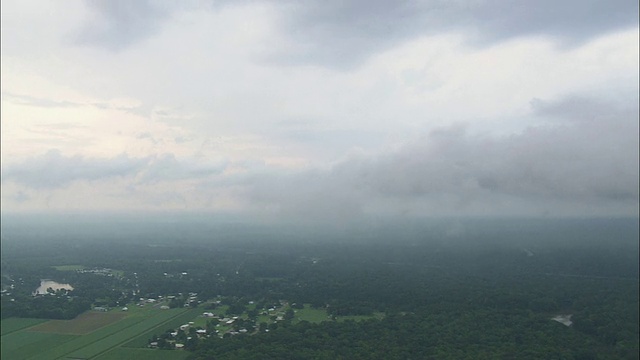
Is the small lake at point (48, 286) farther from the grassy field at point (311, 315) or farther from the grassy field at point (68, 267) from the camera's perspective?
the grassy field at point (311, 315)

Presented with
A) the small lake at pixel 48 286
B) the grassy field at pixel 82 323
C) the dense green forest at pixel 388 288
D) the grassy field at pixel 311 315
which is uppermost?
the dense green forest at pixel 388 288

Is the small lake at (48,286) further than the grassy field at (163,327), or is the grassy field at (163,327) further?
the small lake at (48,286)

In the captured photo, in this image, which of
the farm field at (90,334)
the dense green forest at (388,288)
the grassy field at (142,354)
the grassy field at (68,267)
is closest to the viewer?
the grassy field at (142,354)

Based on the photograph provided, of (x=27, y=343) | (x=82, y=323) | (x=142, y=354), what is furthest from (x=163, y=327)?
(x=27, y=343)

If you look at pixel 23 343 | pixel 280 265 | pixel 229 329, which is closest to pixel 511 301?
pixel 229 329

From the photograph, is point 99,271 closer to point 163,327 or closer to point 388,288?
point 163,327

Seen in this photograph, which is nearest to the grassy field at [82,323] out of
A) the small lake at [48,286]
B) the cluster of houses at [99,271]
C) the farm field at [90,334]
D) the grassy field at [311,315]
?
the farm field at [90,334]

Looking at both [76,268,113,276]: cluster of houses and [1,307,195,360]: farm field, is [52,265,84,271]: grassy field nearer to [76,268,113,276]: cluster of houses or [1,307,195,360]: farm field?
[76,268,113,276]: cluster of houses

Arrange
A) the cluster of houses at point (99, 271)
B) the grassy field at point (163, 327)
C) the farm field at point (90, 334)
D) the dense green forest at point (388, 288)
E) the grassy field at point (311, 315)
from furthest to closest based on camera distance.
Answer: the cluster of houses at point (99, 271), the grassy field at point (311, 315), the grassy field at point (163, 327), the dense green forest at point (388, 288), the farm field at point (90, 334)
